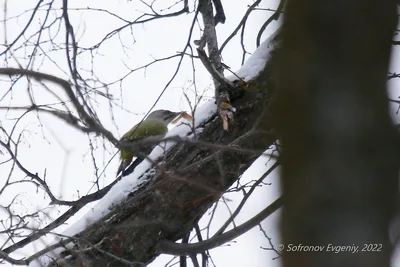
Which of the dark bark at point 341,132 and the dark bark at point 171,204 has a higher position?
the dark bark at point 171,204

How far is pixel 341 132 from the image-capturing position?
1307 millimetres

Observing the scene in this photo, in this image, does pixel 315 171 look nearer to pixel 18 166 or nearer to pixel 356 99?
pixel 356 99

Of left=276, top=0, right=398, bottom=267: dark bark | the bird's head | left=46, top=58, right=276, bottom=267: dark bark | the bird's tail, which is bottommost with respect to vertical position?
left=276, top=0, right=398, bottom=267: dark bark

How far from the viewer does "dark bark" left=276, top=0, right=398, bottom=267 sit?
1.28 meters

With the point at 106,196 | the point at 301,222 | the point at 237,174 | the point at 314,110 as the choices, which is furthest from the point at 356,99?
the point at 106,196

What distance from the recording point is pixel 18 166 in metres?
3.90

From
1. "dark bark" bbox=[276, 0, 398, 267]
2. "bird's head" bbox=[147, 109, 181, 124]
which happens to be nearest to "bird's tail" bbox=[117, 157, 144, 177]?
"bird's head" bbox=[147, 109, 181, 124]

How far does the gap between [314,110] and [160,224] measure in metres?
2.84

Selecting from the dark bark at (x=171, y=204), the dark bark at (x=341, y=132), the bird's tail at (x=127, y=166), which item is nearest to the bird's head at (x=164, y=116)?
the bird's tail at (x=127, y=166)

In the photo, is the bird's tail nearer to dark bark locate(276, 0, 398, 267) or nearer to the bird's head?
the bird's head

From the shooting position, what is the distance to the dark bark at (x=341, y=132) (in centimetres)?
128

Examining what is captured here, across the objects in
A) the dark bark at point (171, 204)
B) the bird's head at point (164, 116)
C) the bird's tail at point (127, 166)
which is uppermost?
the bird's head at point (164, 116)

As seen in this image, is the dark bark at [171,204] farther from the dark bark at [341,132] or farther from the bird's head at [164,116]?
the bird's head at [164,116]

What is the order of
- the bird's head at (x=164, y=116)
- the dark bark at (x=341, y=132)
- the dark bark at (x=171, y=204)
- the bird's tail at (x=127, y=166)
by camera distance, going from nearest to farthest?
1. the dark bark at (x=341, y=132)
2. the dark bark at (x=171, y=204)
3. the bird's tail at (x=127, y=166)
4. the bird's head at (x=164, y=116)
